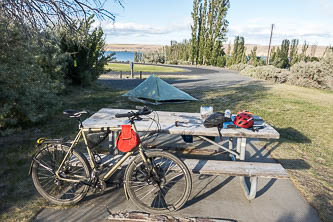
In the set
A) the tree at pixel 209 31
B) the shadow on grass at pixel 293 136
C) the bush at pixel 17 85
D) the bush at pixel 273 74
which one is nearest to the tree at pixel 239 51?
the tree at pixel 209 31

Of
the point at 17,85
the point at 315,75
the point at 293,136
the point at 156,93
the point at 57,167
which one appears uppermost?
the point at 17,85

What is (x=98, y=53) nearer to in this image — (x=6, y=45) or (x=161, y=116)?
(x=6, y=45)

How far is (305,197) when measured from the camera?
3.69 meters

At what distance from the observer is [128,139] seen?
2.94m

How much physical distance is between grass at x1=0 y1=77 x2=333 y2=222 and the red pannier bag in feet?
4.40

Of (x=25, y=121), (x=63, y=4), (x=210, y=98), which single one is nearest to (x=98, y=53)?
(x=210, y=98)

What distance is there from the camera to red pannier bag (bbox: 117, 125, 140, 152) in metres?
2.94

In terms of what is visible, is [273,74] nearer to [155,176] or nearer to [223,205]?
[223,205]

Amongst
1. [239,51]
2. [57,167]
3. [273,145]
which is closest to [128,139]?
[57,167]

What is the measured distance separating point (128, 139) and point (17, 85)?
4046mm

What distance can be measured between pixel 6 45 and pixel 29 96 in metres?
1.17

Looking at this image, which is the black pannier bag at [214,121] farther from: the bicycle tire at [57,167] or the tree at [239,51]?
the tree at [239,51]

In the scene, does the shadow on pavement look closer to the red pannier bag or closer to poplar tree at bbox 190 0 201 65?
the red pannier bag

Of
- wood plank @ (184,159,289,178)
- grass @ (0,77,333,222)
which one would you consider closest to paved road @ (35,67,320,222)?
grass @ (0,77,333,222)
